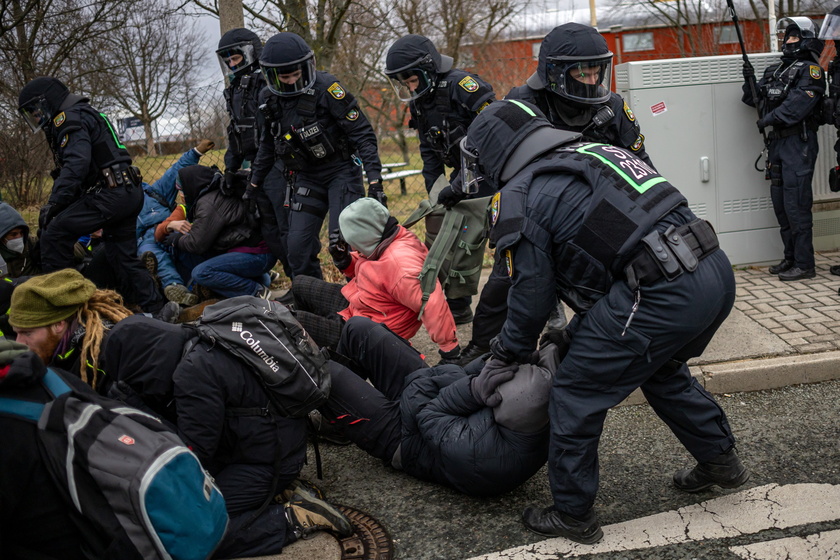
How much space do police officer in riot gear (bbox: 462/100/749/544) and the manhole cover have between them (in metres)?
0.62

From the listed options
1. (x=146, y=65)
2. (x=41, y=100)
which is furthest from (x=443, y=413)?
(x=146, y=65)

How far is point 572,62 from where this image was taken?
14.1 ft

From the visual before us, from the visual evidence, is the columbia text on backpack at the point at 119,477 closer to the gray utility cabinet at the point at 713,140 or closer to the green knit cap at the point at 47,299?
the green knit cap at the point at 47,299

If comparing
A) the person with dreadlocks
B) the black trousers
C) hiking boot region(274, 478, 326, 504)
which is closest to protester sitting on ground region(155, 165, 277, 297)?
the black trousers

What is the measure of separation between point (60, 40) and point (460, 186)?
5940 millimetres

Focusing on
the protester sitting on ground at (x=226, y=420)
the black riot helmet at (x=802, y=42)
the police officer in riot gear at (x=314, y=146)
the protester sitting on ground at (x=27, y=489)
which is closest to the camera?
the protester sitting on ground at (x=27, y=489)

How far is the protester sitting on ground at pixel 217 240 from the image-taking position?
20.8 feet

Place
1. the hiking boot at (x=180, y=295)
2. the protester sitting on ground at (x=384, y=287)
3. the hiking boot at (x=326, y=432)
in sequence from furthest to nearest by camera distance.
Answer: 1. the hiking boot at (x=180, y=295)
2. the protester sitting on ground at (x=384, y=287)
3. the hiking boot at (x=326, y=432)

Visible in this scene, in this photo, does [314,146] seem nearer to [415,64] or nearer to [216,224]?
[415,64]

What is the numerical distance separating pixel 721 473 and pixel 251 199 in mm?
4210

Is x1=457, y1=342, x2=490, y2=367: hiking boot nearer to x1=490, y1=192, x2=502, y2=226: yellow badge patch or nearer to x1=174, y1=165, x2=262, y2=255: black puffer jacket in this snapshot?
x1=490, y1=192, x2=502, y2=226: yellow badge patch

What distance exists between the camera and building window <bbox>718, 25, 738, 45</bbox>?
1919 cm

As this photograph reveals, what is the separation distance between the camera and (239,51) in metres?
6.39

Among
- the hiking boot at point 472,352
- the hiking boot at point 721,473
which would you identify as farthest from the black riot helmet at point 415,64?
the hiking boot at point 721,473
